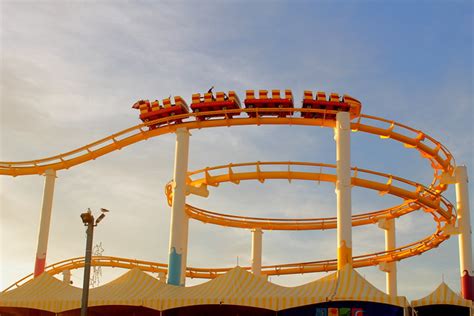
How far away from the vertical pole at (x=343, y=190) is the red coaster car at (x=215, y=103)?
192 inches

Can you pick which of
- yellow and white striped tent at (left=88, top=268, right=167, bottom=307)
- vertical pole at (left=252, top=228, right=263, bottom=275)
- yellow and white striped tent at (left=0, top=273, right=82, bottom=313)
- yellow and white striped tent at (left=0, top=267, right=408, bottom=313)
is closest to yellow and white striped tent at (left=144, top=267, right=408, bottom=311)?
yellow and white striped tent at (left=0, top=267, right=408, bottom=313)

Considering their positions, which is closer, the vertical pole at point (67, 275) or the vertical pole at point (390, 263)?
the vertical pole at point (390, 263)

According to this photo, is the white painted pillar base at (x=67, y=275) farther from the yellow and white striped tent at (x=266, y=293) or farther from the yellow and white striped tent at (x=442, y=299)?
the yellow and white striped tent at (x=442, y=299)

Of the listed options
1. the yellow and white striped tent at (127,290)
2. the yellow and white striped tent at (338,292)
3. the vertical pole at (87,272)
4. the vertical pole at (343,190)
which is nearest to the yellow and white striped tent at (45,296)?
the yellow and white striped tent at (127,290)

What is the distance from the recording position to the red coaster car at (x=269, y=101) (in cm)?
3038

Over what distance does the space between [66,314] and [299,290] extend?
30.9ft

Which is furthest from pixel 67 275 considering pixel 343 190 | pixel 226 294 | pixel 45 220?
pixel 343 190

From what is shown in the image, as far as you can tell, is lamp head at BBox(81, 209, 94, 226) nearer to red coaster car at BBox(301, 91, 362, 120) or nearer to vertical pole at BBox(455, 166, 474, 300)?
red coaster car at BBox(301, 91, 362, 120)

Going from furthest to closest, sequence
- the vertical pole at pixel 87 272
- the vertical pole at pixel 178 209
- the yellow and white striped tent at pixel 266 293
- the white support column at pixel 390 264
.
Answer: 1. the white support column at pixel 390 264
2. the vertical pole at pixel 178 209
3. the yellow and white striped tent at pixel 266 293
4. the vertical pole at pixel 87 272

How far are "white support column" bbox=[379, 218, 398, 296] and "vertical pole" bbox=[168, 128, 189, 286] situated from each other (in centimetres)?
1219

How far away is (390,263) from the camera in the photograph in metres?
37.0

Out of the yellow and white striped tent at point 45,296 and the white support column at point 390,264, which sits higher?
the white support column at point 390,264

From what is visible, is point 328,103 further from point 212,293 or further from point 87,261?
point 87,261

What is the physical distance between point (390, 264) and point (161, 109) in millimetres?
15558
